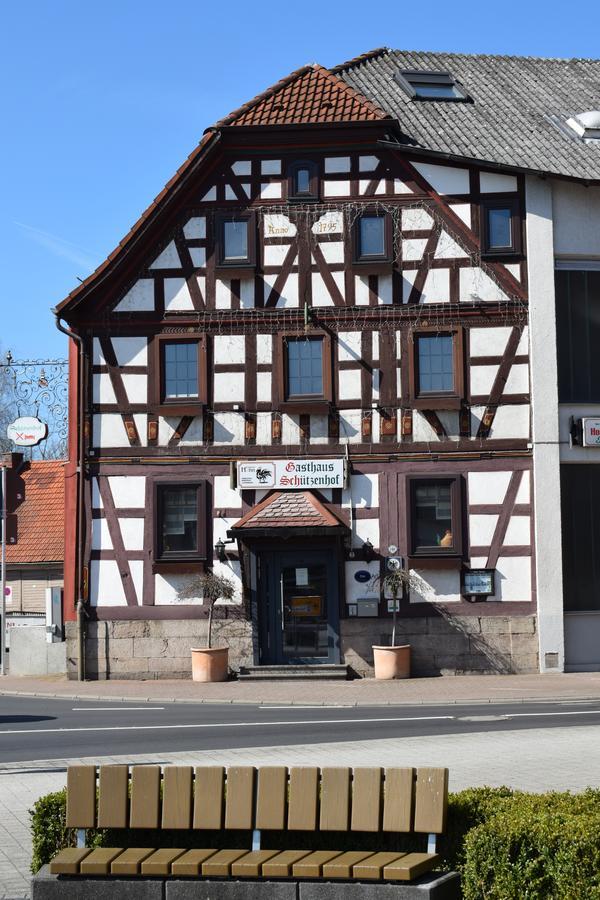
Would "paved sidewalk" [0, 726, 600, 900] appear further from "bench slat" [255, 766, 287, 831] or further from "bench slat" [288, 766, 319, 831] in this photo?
"bench slat" [288, 766, 319, 831]

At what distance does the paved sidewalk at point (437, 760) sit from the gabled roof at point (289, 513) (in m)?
10.5

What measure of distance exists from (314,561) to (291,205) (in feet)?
24.9

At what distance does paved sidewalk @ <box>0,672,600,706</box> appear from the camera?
23.6m

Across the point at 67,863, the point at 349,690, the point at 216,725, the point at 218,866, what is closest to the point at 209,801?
the point at 218,866

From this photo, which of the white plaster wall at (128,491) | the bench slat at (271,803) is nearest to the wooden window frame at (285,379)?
the white plaster wall at (128,491)

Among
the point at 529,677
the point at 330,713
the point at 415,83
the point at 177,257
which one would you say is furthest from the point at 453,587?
the point at 415,83

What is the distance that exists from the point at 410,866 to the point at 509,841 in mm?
537

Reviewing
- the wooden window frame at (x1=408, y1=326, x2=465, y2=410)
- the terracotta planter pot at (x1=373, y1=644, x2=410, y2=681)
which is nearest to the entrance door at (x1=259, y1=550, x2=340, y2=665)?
the terracotta planter pot at (x1=373, y1=644, x2=410, y2=681)

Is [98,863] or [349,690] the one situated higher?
[98,863]

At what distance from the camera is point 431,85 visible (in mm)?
32312

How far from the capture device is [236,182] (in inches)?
1147

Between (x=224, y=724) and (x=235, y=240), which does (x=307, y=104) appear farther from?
(x=224, y=724)

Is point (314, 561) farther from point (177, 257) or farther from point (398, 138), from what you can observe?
point (398, 138)

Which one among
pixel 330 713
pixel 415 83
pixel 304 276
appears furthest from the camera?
pixel 415 83
